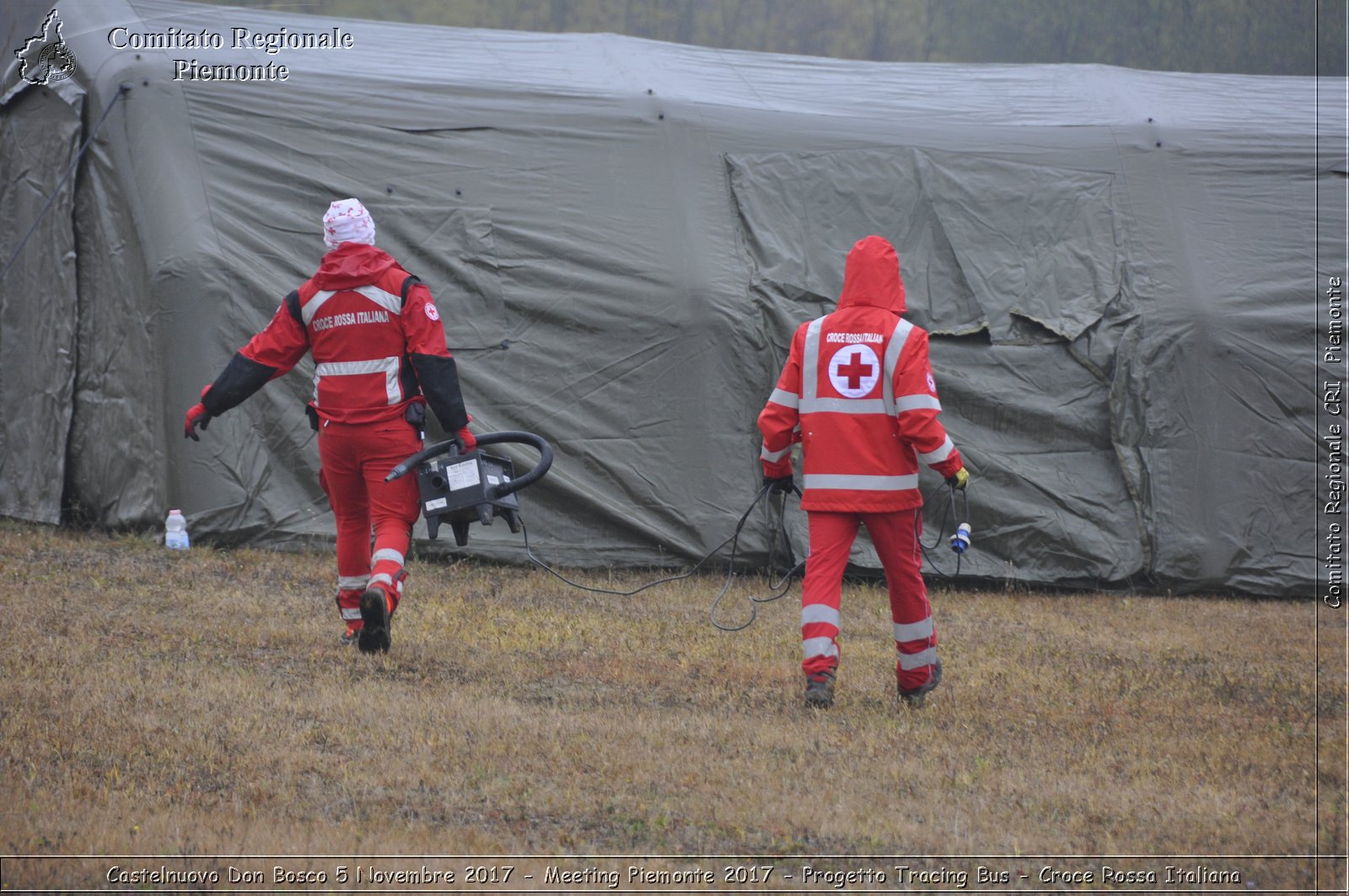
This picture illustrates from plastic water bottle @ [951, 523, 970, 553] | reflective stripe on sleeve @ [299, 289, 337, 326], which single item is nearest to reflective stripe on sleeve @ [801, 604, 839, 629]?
plastic water bottle @ [951, 523, 970, 553]

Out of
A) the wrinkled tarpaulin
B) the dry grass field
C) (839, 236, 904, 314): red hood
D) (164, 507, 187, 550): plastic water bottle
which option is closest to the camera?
the dry grass field

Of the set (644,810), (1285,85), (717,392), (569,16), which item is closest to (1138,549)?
(717,392)

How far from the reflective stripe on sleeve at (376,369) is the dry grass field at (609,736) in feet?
3.93

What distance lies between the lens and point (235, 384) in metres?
6.12

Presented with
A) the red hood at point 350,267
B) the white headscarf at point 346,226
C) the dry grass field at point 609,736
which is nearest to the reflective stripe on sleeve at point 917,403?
the dry grass field at point 609,736

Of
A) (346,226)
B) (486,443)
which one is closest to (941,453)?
(486,443)

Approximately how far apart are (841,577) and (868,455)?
520 mm

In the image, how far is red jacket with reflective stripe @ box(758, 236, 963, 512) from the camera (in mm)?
5590

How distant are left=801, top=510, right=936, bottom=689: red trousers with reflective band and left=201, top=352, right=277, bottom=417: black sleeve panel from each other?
Result: 8.33 ft

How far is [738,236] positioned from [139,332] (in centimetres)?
395

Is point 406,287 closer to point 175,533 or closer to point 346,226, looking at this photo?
point 346,226

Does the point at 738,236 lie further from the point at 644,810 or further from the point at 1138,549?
the point at 644,810

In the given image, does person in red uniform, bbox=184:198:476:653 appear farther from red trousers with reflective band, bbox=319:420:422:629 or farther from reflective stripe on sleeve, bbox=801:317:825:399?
reflective stripe on sleeve, bbox=801:317:825:399

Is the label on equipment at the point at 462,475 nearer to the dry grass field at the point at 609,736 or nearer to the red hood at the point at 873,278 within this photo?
the dry grass field at the point at 609,736
